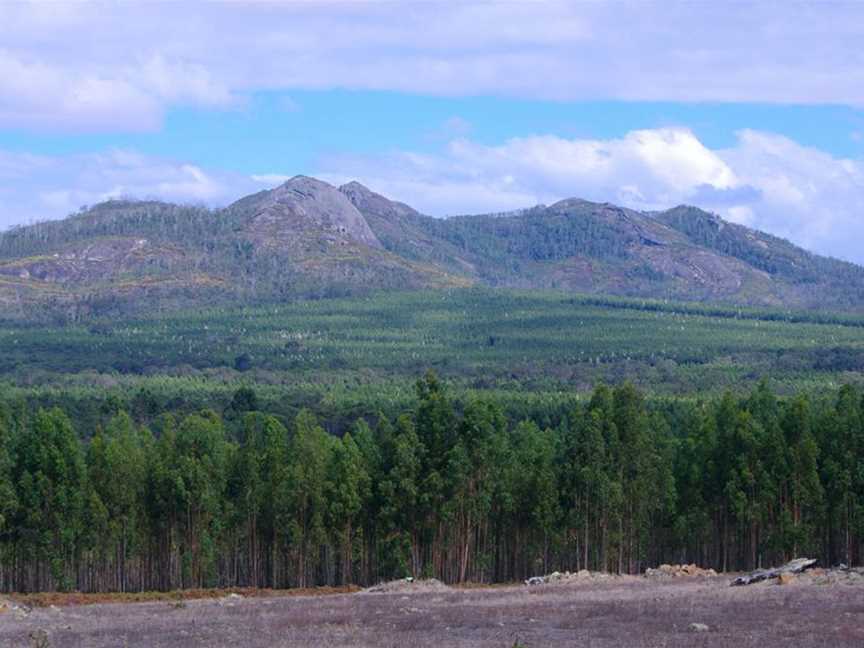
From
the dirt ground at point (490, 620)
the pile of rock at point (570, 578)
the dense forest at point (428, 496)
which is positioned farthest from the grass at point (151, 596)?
the pile of rock at point (570, 578)

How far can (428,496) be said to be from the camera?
52.9 meters

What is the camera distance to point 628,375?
517 ft

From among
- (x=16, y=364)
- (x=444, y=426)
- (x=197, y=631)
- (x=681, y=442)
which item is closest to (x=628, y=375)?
(x=16, y=364)

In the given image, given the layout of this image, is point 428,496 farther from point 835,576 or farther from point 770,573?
point 835,576

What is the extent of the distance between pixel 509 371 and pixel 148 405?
6446cm

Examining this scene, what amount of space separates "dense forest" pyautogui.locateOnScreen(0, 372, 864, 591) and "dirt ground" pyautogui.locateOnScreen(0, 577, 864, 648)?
474 inches

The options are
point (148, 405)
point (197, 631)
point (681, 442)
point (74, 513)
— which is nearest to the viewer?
point (197, 631)

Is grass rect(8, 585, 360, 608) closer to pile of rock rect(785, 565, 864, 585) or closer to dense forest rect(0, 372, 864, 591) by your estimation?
dense forest rect(0, 372, 864, 591)

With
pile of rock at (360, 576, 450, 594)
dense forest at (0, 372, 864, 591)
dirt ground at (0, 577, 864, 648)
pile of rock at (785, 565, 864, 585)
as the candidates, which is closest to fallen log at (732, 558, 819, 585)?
pile of rock at (785, 565, 864, 585)

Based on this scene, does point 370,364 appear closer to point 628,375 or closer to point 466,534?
point 628,375

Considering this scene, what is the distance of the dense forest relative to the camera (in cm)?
5312

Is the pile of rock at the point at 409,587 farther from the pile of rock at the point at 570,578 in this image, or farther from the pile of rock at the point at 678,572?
the pile of rock at the point at 678,572

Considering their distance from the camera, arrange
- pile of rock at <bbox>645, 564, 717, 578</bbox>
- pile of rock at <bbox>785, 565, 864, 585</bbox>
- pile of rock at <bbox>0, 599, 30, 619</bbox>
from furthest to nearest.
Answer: pile of rock at <bbox>645, 564, 717, 578</bbox>
pile of rock at <bbox>0, 599, 30, 619</bbox>
pile of rock at <bbox>785, 565, 864, 585</bbox>

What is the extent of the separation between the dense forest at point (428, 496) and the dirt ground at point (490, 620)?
12.0 meters
